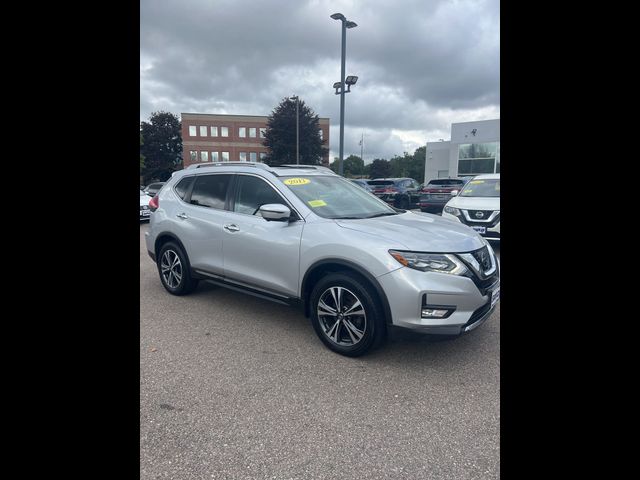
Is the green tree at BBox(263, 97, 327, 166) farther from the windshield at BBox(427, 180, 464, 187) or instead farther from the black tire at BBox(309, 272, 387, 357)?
the black tire at BBox(309, 272, 387, 357)

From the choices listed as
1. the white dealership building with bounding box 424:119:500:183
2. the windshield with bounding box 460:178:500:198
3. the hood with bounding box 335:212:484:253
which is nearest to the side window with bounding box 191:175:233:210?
the hood with bounding box 335:212:484:253

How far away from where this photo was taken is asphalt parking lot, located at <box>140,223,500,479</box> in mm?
2111

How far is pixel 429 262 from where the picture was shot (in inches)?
119

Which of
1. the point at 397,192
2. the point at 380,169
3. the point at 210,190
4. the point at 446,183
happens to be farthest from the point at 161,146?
the point at 210,190

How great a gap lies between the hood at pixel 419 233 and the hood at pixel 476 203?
4406mm

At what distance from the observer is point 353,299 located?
3.28 meters

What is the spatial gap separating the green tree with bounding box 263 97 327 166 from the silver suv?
1451 inches

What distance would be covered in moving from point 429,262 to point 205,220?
9.09 feet

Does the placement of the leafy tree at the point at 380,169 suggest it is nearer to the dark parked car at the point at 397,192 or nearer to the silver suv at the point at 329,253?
the dark parked car at the point at 397,192

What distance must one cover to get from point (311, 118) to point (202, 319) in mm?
41468

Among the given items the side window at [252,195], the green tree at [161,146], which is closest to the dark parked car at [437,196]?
the side window at [252,195]
